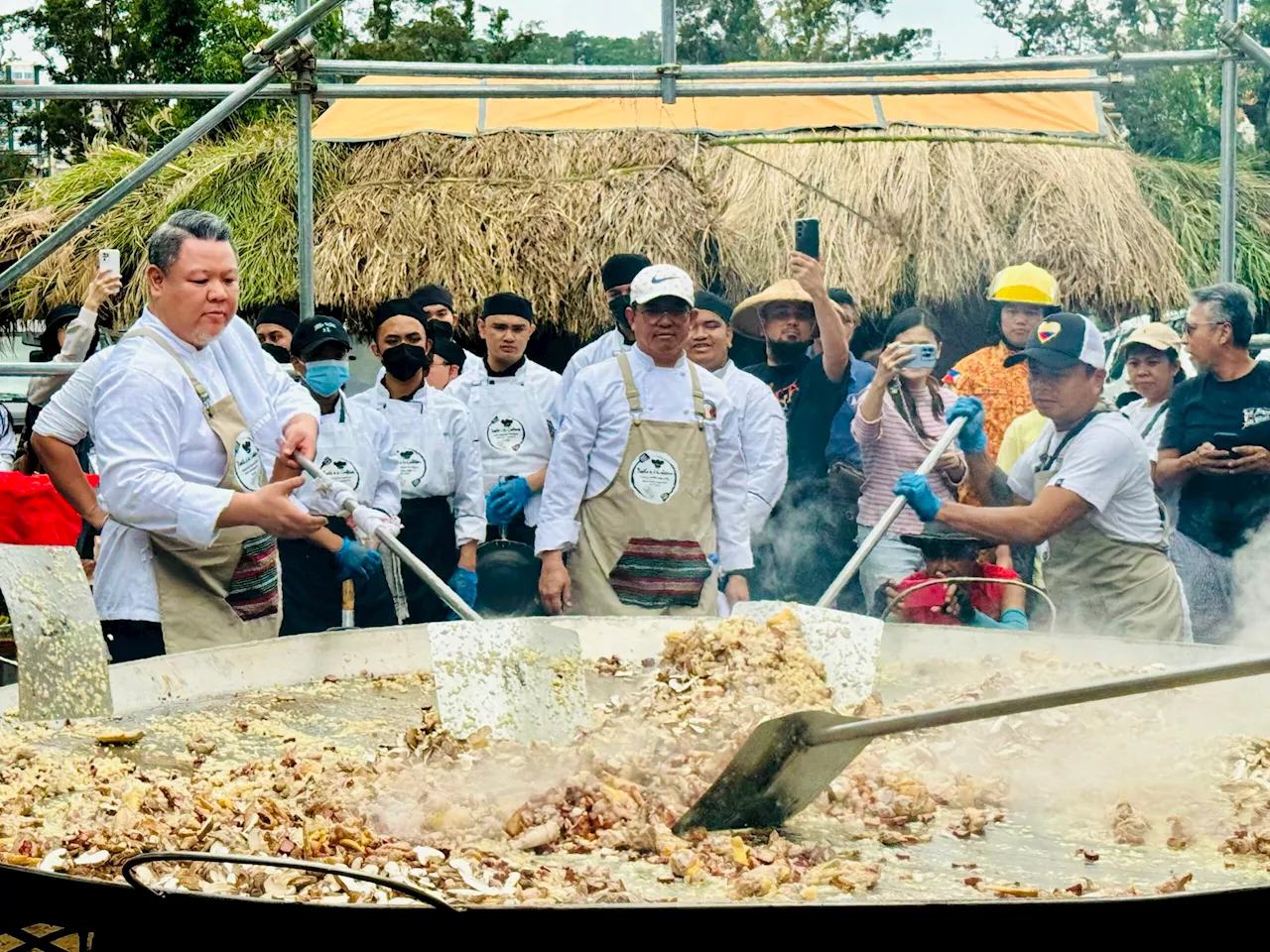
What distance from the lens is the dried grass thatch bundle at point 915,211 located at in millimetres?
7453

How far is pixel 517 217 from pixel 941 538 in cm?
324

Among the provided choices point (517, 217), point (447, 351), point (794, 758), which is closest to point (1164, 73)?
point (517, 217)

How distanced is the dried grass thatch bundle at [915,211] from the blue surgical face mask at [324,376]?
8.64ft

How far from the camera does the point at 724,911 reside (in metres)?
2.14

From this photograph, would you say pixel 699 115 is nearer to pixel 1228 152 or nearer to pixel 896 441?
pixel 896 441

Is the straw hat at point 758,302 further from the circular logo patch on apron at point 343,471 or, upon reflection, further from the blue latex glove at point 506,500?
the circular logo patch on apron at point 343,471

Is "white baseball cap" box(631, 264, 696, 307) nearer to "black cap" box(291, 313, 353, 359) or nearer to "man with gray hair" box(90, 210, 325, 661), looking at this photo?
"black cap" box(291, 313, 353, 359)

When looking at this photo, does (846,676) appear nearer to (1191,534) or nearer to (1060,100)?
(1191,534)

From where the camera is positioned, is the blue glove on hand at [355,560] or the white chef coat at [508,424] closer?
the blue glove on hand at [355,560]

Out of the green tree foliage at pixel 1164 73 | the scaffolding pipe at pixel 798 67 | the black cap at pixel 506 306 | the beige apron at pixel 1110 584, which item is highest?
the green tree foliage at pixel 1164 73

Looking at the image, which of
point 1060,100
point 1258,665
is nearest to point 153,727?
point 1258,665

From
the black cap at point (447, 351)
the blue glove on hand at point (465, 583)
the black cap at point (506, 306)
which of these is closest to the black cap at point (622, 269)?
the black cap at point (506, 306)

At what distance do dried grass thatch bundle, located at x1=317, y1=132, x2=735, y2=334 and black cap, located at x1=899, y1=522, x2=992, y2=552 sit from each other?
2.53 meters

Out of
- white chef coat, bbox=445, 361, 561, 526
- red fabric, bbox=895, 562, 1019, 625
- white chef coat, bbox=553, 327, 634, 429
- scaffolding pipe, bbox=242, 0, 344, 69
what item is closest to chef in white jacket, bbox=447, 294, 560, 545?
white chef coat, bbox=445, 361, 561, 526
